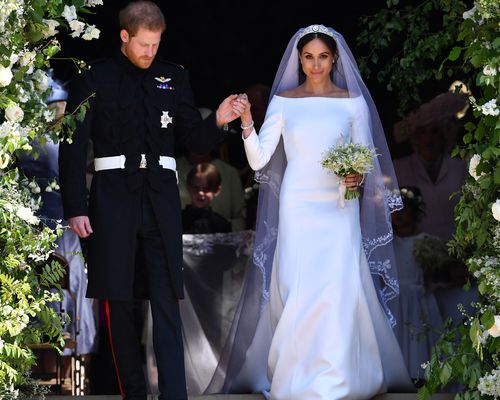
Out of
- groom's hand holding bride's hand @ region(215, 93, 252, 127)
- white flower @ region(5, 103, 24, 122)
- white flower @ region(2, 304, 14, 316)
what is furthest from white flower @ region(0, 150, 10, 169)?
groom's hand holding bride's hand @ region(215, 93, 252, 127)

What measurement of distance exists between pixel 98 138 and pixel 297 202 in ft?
4.02

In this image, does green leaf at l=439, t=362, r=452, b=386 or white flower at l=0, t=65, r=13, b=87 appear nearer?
white flower at l=0, t=65, r=13, b=87

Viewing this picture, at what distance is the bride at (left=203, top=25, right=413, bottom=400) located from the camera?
6164mm

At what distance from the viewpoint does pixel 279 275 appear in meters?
6.39

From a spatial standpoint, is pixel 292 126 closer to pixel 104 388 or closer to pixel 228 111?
pixel 228 111

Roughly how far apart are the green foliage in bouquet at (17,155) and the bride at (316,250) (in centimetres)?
112

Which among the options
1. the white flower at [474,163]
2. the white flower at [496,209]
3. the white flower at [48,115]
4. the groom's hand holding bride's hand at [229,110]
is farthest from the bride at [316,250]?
the white flower at [496,209]

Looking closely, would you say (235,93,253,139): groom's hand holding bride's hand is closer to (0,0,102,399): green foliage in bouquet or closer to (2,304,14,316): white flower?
(0,0,102,399): green foliage in bouquet

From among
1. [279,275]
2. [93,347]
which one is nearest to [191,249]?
[93,347]

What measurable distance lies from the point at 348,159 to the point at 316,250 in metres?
0.57

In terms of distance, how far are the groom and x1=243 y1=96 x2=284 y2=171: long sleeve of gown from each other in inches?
23.1

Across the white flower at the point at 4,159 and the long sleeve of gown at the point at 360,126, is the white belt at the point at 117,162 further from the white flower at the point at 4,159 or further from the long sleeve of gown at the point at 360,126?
the long sleeve of gown at the point at 360,126

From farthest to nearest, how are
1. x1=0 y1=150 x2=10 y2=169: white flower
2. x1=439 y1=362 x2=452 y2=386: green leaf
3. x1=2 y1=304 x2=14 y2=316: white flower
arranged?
x1=439 y1=362 x2=452 y2=386: green leaf → x1=2 y1=304 x2=14 y2=316: white flower → x1=0 y1=150 x2=10 y2=169: white flower

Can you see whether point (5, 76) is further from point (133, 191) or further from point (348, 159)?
point (348, 159)
